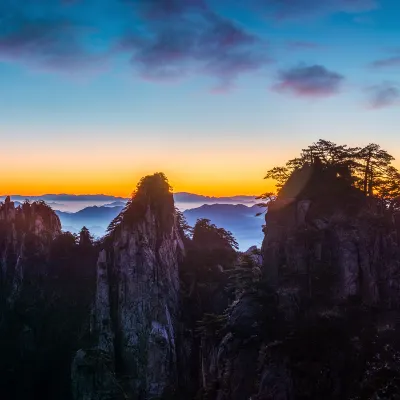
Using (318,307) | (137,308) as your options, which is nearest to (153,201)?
(137,308)

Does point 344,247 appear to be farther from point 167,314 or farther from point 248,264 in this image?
point 167,314

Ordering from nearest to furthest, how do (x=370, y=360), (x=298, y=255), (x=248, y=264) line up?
1. (x=370, y=360)
2. (x=298, y=255)
3. (x=248, y=264)

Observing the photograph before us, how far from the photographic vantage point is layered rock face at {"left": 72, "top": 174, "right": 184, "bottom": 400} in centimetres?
6875

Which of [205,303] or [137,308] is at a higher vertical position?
[205,303]

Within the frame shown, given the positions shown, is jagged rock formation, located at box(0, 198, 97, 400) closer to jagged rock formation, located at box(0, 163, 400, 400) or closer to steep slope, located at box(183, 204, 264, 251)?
jagged rock formation, located at box(0, 163, 400, 400)

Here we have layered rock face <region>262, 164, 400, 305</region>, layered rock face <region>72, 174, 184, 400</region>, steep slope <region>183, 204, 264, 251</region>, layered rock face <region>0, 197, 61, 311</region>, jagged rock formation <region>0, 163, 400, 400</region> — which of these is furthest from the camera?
steep slope <region>183, 204, 264, 251</region>

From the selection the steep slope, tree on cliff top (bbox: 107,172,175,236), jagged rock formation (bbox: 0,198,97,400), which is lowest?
jagged rock formation (bbox: 0,198,97,400)

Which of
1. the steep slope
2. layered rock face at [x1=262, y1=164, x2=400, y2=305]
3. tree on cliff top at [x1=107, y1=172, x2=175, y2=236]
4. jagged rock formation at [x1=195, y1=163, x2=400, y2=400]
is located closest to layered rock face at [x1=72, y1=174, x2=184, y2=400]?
tree on cliff top at [x1=107, y1=172, x2=175, y2=236]

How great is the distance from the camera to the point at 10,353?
79.2m

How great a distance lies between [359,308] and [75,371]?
159 ft

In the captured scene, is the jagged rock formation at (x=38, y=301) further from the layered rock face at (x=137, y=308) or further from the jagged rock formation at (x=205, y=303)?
the layered rock face at (x=137, y=308)

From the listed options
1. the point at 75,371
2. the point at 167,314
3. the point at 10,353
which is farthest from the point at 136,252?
the point at 10,353

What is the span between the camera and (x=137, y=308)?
238 ft

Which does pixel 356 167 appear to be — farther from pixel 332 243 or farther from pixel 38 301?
pixel 38 301
